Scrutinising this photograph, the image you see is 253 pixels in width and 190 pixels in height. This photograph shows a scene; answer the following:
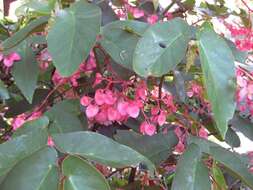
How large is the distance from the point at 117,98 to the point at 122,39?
0.11 meters

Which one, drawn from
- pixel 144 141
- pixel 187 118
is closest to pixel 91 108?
pixel 144 141

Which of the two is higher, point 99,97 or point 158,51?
point 158,51

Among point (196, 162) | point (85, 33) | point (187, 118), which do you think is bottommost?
point (187, 118)

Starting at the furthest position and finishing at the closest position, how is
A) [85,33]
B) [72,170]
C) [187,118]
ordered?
[187,118], [85,33], [72,170]

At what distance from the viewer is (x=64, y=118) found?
78cm

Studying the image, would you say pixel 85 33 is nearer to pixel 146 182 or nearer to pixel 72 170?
pixel 72 170

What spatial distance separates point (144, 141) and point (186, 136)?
2.9 inches

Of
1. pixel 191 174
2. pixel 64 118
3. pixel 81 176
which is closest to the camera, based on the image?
pixel 81 176

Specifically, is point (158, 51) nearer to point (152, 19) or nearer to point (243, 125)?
point (152, 19)

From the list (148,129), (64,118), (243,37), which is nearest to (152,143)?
(148,129)

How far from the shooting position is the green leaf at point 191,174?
0.65 metres

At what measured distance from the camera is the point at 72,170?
0.56 meters

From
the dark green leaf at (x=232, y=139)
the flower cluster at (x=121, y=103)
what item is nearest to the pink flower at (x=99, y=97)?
the flower cluster at (x=121, y=103)

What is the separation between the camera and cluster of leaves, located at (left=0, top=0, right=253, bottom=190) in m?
0.58
